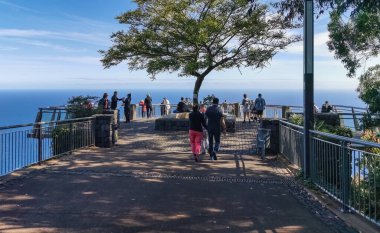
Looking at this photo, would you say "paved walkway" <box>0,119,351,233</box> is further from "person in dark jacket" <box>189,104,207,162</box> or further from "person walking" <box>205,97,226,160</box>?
"person walking" <box>205,97,226,160</box>

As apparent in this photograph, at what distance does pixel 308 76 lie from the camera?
8.82 meters

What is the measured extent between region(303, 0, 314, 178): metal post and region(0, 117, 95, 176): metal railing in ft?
20.4

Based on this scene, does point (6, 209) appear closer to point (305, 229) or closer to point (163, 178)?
point (163, 178)

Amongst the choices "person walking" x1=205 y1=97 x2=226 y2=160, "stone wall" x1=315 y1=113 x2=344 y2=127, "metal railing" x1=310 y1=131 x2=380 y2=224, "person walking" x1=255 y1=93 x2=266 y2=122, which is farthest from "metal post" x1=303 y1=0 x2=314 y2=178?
"person walking" x1=255 y1=93 x2=266 y2=122

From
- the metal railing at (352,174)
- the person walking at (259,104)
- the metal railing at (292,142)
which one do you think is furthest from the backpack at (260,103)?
the metal railing at (352,174)

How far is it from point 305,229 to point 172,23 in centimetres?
2137

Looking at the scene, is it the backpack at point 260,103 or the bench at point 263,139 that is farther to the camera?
the backpack at point 260,103

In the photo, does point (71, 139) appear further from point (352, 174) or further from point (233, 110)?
point (233, 110)

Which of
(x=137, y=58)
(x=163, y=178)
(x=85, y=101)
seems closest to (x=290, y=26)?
(x=137, y=58)

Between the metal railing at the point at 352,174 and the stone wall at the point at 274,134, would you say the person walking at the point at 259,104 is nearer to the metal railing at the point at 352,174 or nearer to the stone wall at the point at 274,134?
the stone wall at the point at 274,134

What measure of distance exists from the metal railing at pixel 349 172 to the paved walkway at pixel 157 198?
43 cm

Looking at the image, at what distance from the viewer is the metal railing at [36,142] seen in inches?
368

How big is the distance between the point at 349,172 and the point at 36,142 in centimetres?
768

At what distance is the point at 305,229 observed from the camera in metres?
5.63
